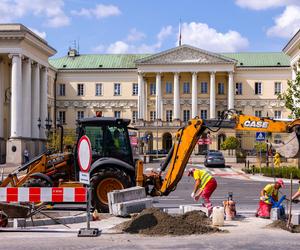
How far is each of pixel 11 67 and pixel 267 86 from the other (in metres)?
46.5

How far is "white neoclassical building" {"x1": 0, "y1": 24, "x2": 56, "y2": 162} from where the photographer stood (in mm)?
64812

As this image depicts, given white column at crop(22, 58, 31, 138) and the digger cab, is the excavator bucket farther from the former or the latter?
white column at crop(22, 58, 31, 138)

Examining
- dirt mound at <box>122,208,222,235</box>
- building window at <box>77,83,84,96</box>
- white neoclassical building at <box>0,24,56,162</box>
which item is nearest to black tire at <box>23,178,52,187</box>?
dirt mound at <box>122,208,222,235</box>

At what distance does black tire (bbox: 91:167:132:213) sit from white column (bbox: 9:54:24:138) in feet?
159

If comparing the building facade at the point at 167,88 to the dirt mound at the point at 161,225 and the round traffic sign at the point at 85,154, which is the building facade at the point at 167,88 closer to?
the dirt mound at the point at 161,225

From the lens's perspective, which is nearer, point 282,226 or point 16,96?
point 282,226

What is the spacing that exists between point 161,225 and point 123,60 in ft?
306

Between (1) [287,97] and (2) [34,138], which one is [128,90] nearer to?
(2) [34,138]

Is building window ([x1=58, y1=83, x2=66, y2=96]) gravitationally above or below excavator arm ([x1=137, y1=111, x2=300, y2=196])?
above

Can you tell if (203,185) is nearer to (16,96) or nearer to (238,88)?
(16,96)

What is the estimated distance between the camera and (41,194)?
15.5 meters

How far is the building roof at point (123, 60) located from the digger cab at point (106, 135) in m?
84.0

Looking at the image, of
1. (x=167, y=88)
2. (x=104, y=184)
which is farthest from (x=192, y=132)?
(x=167, y=88)

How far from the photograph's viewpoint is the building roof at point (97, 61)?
104 metres
